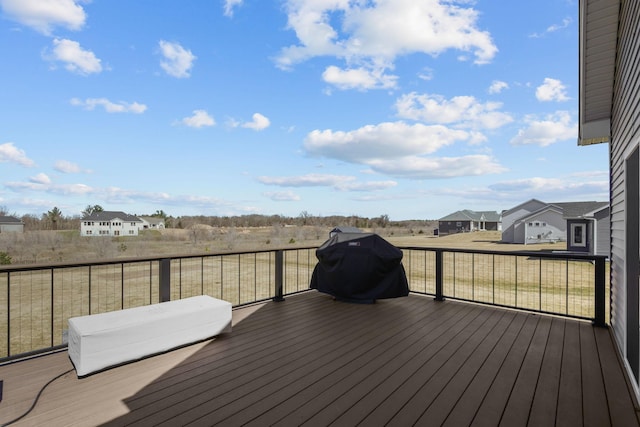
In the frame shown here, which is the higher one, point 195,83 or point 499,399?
point 195,83

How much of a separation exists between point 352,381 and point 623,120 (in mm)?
3236

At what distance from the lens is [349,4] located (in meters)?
6.22

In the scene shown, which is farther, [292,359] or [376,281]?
[376,281]

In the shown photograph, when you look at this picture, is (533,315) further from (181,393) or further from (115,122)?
(115,122)

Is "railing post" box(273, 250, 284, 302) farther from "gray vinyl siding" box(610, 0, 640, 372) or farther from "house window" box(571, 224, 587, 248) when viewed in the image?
"house window" box(571, 224, 587, 248)

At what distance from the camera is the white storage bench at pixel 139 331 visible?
2354 millimetres

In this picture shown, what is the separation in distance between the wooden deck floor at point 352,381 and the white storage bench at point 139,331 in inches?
3.5

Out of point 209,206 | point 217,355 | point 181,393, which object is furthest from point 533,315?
point 209,206

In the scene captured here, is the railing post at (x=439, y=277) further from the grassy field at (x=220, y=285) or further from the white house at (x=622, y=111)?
→ the white house at (x=622, y=111)

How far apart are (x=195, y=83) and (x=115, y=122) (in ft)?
17.2

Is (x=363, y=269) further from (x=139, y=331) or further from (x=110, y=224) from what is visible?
(x=110, y=224)

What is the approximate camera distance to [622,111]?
2.95m

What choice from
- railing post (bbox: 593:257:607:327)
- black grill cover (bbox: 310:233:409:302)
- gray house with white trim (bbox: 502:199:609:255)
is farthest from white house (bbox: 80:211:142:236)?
gray house with white trim (bbox: 502:199:609:255)

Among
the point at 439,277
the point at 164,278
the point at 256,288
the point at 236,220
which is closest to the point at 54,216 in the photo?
the point at 236,220
